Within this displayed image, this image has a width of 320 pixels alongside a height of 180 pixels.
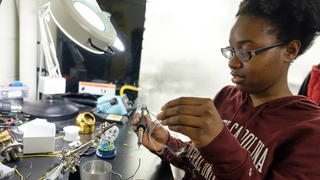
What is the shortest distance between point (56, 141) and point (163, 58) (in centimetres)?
90

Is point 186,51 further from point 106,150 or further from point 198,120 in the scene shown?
point 198,120

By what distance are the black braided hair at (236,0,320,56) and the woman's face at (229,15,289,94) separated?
2cm

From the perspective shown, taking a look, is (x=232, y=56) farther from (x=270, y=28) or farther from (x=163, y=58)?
(x=163, y=58)

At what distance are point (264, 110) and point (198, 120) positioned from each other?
36 centimetres

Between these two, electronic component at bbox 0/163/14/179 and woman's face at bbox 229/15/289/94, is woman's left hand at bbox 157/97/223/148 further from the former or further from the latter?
electronic component at bbox 0/163/14/179

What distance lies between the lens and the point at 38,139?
84 cm

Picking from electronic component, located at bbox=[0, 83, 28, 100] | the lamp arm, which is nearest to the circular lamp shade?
the lamp arm

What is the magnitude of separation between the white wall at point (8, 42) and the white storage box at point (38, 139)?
676 mm

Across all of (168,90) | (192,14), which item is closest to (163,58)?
(168,90)

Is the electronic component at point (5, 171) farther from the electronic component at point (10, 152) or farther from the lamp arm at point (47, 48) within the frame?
the lamp arm at point (47, 48)

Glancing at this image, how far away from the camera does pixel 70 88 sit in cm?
156

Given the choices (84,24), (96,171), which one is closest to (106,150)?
(96,171)

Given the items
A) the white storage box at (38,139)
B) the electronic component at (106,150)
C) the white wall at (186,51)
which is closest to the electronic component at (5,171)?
the white storage box at (38,139)

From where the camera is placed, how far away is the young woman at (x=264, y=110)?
52 cm
